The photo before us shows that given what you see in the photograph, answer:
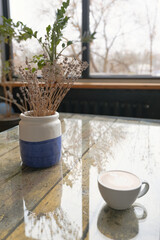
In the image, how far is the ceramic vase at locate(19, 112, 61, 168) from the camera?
90 centimetres

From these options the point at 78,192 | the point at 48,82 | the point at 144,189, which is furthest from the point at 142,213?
the point at 48,82

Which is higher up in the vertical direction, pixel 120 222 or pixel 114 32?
pixel 114 32

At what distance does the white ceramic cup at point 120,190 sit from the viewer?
0.65 meters

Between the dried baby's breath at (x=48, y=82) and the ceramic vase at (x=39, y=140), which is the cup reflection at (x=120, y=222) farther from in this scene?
the dried baby's breath at (x=48, y=82)

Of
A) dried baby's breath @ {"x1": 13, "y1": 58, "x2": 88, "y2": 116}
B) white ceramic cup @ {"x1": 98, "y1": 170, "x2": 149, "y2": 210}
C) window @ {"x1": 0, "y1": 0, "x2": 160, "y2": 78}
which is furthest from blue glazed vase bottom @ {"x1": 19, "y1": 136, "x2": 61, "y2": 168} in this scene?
window @ {"x1": 0, "y1": 0, "x2": 160, "y2": 78}

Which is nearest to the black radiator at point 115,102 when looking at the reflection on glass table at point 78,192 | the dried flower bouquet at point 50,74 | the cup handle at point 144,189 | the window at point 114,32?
the window at point 114,32

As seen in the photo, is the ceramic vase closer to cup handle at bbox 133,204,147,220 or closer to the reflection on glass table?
the reflection on glass table

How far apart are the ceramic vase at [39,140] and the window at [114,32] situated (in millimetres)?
2084

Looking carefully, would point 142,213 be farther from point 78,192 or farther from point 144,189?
point 78,192

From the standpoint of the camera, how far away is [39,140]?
0.91 metres

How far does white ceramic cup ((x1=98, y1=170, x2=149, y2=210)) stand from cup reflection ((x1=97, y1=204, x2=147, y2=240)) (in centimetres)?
2

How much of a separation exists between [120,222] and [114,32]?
260cm

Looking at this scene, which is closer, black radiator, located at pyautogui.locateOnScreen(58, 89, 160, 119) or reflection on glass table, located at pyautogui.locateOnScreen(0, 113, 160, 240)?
reflection on glass table, located at pyautogui.locateOnScreen(0, 113, 160, 240)

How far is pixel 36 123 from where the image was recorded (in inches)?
35.5
